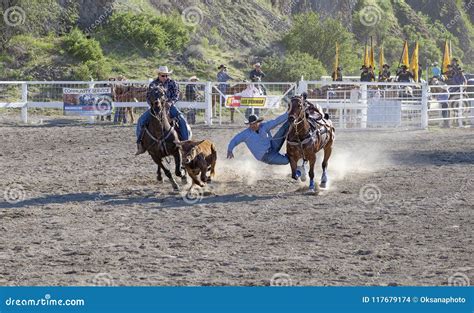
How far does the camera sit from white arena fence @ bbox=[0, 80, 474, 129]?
26.2 metres

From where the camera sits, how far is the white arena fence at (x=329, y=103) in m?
26.2

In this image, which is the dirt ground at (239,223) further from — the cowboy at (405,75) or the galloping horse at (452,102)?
the cowboy at (405,75)

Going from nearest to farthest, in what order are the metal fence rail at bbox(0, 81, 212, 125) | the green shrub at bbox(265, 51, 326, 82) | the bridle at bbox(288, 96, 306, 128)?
the bridle at bbox(288, 96, 306, 128), the metal fence rail at bbox(0, 81, 212, 125), the green shrub at bbox(265, 51, 326, 82)

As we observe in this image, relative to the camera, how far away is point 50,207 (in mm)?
12648

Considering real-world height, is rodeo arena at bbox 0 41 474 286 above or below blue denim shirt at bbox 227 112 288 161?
below

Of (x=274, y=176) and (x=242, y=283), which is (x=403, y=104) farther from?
(x=242, y=283)

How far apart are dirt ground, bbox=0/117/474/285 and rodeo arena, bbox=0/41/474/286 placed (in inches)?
1.0

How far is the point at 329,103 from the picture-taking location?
2648cm

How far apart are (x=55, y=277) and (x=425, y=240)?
13.9 feet

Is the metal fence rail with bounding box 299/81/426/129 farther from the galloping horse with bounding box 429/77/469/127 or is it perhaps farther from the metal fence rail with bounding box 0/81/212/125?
the metal fence rail with bounding box 0/81/212/125

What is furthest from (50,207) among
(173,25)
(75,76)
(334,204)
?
(173,25)

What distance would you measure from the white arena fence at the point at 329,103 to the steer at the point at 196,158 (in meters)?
11.9

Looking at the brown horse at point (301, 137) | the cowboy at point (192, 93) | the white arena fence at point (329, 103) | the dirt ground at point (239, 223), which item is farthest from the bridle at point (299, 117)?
the cowboy at point (192, 93)

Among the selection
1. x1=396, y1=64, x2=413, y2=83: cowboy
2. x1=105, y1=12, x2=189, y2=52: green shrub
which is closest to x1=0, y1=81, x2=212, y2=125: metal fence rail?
x1=396, y1=64, x2=413, y2=83: cowboy
